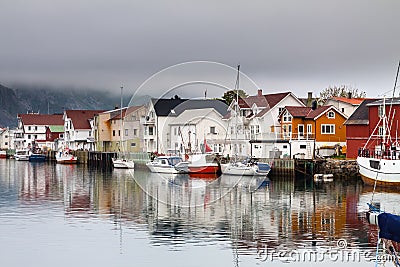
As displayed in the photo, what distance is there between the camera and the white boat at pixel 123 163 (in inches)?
3392

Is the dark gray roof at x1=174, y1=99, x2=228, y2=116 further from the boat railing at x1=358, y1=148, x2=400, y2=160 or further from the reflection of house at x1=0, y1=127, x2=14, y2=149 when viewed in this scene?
the reflection of house at x1=0, y1=127, x2=14, y2=149

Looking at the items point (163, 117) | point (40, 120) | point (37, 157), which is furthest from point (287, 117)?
point (40, 120)

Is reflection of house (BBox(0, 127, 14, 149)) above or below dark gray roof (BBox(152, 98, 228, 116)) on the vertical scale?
below

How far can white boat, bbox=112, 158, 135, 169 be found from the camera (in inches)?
3392

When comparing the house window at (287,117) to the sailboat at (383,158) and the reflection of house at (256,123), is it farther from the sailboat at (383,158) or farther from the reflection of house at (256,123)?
the sailboat at (383,158)

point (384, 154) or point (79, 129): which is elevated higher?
point (79, 129)

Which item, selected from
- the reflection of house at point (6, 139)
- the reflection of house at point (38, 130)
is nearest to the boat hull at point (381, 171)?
the reflection of house at point (38, 130)

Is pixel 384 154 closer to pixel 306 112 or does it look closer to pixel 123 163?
pixel 306 112

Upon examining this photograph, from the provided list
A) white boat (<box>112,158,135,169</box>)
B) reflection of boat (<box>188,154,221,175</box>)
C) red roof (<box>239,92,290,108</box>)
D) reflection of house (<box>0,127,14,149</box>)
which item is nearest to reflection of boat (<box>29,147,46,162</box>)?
white boat (<box>112,158,135,169</box>)

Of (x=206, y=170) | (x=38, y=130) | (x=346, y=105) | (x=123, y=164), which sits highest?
(x=346, y=105)

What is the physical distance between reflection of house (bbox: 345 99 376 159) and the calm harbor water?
337 inches

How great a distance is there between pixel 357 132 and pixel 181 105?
4002 centimetres

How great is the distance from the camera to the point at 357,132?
64688 mm

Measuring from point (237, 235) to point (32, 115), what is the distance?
413 feet
